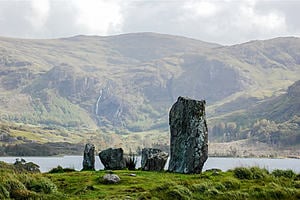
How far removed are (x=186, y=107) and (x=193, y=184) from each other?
33.3 ft

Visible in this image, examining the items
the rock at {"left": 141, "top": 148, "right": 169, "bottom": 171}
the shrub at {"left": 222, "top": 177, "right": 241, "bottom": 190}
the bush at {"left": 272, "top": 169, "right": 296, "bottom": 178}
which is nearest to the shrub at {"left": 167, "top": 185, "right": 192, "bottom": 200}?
the shrub at {"left": 222, "top": 177, "right": 241, "bottom": 190}

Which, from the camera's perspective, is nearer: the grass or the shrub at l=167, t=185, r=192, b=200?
the shrub at l=167, t=185, r=192, b=200

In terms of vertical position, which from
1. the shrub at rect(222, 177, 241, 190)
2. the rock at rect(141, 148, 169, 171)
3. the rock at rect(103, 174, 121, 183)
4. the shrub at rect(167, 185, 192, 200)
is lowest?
the shrub at rect(167, 185, 192, 200)

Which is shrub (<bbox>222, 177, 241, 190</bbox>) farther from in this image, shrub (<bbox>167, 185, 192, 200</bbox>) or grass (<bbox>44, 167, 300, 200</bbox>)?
shrub (<bbox>167, 185, 192, 200</bbox>)

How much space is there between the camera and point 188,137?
31.3m

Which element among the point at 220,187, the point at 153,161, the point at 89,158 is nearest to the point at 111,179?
the point at 220,187

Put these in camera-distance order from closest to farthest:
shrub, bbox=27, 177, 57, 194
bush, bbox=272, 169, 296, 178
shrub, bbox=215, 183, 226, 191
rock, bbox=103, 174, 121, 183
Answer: shrub, bbox=27, 177, 57, 194
shrub, bbox=215, 183, 226, 191
rock, bbox=103, 174, 121, 183
bush, bbox=272, 169, 296, 178

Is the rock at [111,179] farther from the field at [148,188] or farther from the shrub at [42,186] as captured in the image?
the shrub at [42,186]

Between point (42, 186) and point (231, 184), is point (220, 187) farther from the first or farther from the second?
point (42, 186)

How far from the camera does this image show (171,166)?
3131cm

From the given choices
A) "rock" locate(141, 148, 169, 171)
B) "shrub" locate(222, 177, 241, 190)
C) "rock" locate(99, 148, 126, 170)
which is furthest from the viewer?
"rock" locate(99, 148, 126, 170)

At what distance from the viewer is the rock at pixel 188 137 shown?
30491 millimetres

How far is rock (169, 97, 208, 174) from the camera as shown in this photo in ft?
100

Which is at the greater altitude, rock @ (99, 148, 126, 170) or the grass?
rock @ (99, 148, 126, 170)
